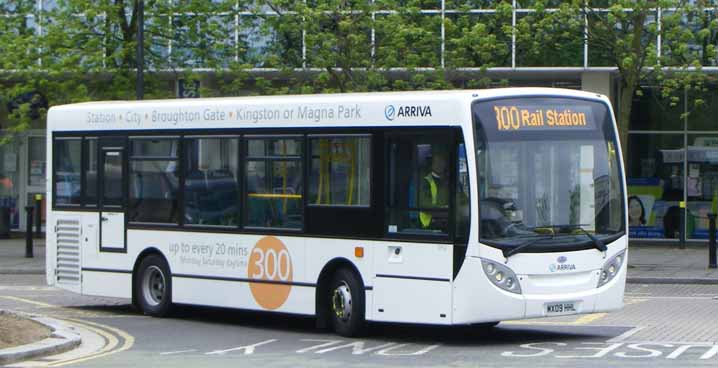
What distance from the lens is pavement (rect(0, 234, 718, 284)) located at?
23781 millimetres

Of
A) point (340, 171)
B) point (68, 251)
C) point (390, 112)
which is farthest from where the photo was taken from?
point (68, 251)

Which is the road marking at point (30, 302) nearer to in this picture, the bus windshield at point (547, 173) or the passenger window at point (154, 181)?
the passenger window at point (154, 181)

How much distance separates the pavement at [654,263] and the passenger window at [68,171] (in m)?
8.40

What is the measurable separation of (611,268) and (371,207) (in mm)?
2526

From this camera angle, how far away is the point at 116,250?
18062 mm

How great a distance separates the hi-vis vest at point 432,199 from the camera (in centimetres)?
1395

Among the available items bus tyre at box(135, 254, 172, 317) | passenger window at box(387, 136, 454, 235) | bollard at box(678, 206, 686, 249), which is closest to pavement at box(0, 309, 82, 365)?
bus tyre at box(135, 254, 172, 317)

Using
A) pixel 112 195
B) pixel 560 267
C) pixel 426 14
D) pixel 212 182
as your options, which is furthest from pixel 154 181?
pixel 426 14

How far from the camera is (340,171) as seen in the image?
15.1m

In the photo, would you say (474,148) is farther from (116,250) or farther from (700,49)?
(700,49)

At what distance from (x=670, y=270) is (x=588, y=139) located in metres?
11.8

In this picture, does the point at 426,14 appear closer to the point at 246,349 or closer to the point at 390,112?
the point at 390,112

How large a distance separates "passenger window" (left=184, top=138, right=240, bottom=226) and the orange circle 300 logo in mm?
611

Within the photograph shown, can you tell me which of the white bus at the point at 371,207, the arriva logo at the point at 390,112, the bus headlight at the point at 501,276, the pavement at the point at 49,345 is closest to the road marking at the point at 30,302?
the white bus at the point at 371,207
